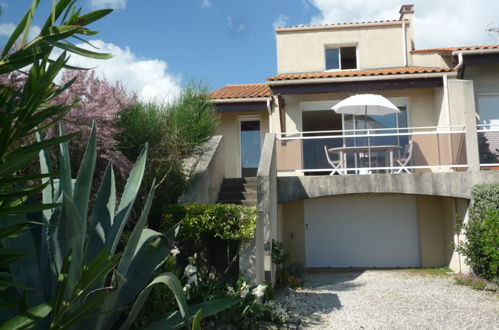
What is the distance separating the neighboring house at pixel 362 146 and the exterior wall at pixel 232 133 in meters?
0.03

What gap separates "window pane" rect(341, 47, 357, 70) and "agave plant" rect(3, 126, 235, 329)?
13.1 metres

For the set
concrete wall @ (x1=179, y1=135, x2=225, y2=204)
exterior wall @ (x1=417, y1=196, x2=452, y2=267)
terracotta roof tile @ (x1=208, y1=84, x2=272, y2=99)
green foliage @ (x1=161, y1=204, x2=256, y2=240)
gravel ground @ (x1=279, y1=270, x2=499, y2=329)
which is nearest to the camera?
gravel ground @ (x1=279, y1=270, x2=499, y2=329)

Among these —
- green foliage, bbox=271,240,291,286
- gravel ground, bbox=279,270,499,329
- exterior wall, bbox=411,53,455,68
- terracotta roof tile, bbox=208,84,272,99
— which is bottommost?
gravel ground, bbox=279,270,499,329

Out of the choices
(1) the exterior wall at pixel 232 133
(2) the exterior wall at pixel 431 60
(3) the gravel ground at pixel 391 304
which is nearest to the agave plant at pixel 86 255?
(3) the gravel ground at pixel 391 304

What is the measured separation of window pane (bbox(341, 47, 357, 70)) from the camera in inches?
625

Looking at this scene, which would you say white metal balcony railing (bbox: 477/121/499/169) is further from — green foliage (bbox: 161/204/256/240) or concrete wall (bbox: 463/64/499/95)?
green foliage (bbox: 161/204/256/240)

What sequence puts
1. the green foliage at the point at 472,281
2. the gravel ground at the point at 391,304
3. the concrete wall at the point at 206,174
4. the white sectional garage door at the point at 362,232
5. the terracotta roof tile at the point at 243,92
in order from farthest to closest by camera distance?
the terracotta roof tile at the point at 243,92, the white sectional garage door at the point at 362,232, the green foliage at the point at 472,281, the concrete wall at the point at 206,174, the gravel ground at the point at 391,304

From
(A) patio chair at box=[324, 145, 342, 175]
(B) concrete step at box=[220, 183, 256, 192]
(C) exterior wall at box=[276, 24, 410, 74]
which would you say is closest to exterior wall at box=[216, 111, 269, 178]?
(C) exterior wall at box=[276, 24, 410, 74]

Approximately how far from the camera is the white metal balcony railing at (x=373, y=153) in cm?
1111

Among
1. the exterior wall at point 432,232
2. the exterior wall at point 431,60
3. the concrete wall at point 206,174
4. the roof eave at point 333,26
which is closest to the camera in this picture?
the concrete wall at point 206,174

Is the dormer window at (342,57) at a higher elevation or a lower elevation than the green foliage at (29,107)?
higher

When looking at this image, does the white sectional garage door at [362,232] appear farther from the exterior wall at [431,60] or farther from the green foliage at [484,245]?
the exterior wall at [431,60]

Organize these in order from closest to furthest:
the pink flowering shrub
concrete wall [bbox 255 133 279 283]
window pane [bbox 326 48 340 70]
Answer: the pink flowering shrub → concrete wall [bbox 255 133 279 283] → window pane [bbox 326 48 340 70]

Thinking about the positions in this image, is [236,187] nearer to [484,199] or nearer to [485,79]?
[484,199]
